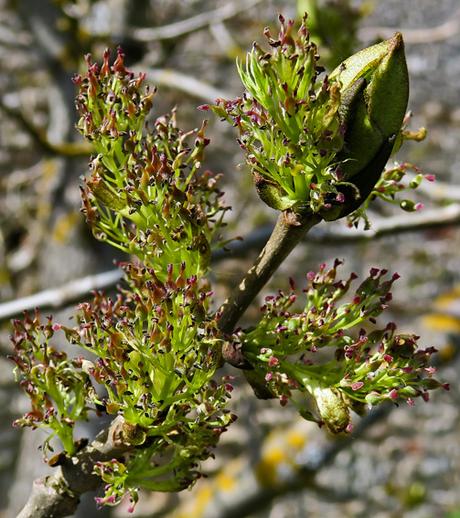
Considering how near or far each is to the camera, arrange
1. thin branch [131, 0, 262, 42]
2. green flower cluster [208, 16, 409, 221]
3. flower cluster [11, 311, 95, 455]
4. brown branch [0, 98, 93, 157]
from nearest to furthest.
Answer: green flower cluster [208, 16, 409, 221] < flower cluster [11, 311, 95, 455] < brown branch [0, 98, 93, 157] < thin branch [131, 0, 262, 42]

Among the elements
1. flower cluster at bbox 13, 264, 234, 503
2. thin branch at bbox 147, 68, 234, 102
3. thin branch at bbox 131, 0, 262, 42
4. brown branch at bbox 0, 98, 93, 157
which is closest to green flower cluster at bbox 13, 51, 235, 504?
flower cluster at bbox 13, 264, 234, 503

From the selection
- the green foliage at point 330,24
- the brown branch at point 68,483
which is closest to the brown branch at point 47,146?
the green foliage at point 330,24

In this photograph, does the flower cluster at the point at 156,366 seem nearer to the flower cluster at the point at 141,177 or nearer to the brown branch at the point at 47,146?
the flower cluster at the point at 141,177

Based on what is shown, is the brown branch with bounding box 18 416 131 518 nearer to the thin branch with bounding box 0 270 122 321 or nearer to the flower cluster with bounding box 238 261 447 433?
the flower cluster with bounding box 238 261 447 433

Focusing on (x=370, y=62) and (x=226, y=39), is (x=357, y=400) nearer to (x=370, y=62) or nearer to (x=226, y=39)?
(x=370, y=62)

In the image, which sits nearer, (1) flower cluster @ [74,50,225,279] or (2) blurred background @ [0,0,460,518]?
(1) flower cluster @ [74,50,225,279]

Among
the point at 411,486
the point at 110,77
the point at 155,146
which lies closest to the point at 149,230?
the point at 155,146

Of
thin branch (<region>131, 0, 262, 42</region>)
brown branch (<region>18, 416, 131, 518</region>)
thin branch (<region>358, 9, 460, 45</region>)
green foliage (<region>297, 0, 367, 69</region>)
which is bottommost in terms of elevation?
brown branch (<region>18, 416, 131, 518</region>)

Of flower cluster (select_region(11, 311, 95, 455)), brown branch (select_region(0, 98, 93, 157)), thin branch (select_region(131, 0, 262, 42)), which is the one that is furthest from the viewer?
thin branch (select_region(131, 0, 262, 42))

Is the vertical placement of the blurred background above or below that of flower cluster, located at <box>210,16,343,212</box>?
above
